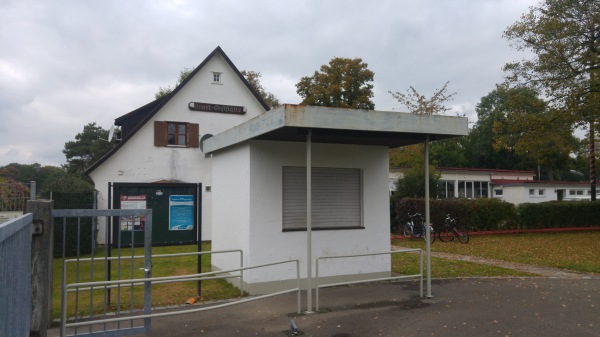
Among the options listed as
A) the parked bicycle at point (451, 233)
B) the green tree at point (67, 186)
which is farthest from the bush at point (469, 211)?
the green tree at point (67, 186)

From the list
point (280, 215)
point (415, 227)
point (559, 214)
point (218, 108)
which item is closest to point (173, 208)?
point (280, 215)

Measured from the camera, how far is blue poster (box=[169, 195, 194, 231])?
9.05 metres

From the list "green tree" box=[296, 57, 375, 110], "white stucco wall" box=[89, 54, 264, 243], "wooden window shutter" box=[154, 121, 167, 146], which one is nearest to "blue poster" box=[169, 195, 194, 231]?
"white stucco wall" box=[89, 54, 264, 243]

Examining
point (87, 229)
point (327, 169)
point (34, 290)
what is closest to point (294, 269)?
point (327, 169)

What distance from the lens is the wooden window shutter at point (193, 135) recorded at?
22.2 meters

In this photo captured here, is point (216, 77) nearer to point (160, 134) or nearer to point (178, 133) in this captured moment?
point (178, 133)

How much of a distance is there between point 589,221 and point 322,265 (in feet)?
75.3

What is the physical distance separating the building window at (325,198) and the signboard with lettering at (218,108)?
1429 centimetres

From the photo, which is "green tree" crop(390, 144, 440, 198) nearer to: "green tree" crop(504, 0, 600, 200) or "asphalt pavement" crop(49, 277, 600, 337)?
"green tree" crop(504, 0, 600, 200)

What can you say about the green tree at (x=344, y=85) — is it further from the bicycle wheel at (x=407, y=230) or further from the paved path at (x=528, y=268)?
the paved path at (x=528, y=268)

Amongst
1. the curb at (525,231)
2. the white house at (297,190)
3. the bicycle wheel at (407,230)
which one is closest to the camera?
the white house at (297,190)

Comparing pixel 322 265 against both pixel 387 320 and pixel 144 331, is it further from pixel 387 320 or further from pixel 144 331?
pixel 144 331

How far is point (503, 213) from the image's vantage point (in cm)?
2348

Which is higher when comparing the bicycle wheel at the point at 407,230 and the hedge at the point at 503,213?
the hedge at the point at 503,213
